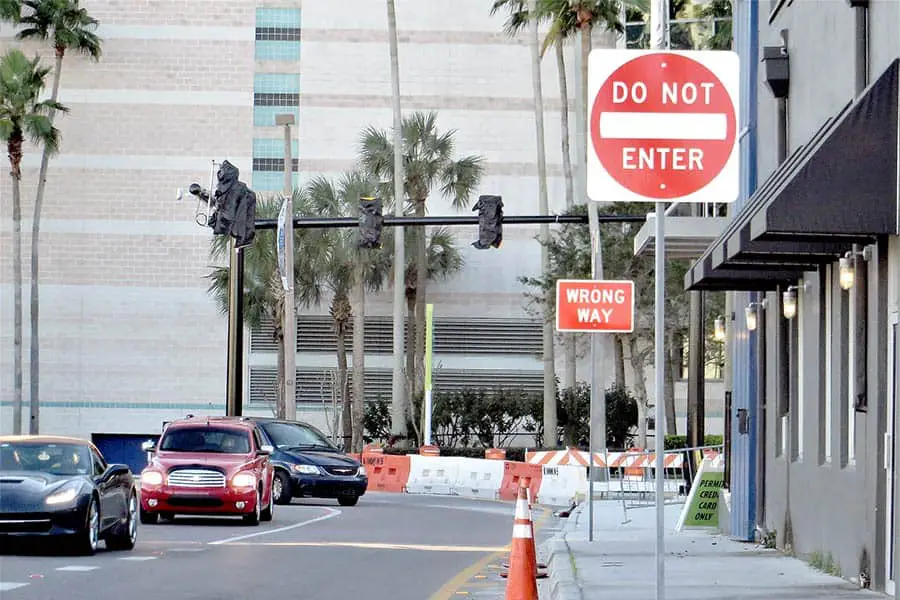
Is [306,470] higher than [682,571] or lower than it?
lower

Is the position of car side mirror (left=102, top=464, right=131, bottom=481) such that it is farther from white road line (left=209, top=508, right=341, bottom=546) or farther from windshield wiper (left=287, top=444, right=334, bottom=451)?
windshield wiper (left=287, top=444, right=334, bottom=451)

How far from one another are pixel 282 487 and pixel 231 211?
6.01 meters

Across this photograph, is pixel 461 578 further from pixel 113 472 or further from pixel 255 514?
pixel 255 514

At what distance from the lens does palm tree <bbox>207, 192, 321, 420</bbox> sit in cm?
5672

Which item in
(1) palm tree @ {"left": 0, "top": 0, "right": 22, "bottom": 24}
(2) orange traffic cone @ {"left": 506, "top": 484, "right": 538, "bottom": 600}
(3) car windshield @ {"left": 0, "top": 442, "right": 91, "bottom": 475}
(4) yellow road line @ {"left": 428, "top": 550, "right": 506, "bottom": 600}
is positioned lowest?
(4) yellow road line @ {"left": 428, "top": 550, "right": 506, "bottom": 600}

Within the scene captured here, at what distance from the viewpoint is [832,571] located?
14758mm

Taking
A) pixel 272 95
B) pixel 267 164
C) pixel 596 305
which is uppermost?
pixel 272 95

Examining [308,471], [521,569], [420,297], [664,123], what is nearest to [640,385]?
[420,297]

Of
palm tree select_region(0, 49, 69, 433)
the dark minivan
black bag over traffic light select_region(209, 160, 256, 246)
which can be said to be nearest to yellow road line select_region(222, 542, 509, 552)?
the dark minivan

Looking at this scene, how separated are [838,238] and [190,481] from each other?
12641mm

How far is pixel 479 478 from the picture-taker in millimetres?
39062

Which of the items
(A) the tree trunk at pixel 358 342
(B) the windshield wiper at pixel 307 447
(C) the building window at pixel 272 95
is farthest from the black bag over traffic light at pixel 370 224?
(C) the building window at pixel 272 95

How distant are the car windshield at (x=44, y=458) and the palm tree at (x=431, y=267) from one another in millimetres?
41280

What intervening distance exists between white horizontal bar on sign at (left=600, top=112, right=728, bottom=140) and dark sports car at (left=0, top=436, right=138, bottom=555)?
970 centimetres
